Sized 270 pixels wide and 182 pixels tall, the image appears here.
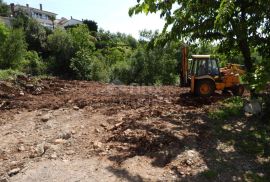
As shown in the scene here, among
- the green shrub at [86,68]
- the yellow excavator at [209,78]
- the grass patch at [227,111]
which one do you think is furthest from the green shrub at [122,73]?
the grass patch at [227,111]

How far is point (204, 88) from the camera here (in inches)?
599

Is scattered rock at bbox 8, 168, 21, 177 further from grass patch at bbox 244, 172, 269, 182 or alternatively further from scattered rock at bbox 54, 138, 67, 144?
grass patch at bbox 244, 172, 269, 182

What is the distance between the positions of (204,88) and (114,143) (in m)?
7.14

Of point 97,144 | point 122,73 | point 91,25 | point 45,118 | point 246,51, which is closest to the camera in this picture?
point 97,144

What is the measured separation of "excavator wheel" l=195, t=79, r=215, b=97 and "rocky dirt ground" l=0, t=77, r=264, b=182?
5.48 feet

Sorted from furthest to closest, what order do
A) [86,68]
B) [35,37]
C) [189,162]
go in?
1. [35,37]
2. [86,68]
3. [189,162]

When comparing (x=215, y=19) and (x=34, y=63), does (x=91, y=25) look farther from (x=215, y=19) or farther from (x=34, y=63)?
(x=215, y=19)

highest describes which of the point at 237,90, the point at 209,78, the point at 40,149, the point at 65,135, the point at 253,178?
the point at 209,78

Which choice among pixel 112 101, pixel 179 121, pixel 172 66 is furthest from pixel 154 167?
pixel 172 66

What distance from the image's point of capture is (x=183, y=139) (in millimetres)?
9016

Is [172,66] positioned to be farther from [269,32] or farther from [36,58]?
[269,32]

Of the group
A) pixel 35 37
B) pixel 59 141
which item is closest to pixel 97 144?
pixel 59 141

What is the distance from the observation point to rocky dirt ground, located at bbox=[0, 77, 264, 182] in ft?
25.1

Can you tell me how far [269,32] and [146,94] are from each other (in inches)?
257
